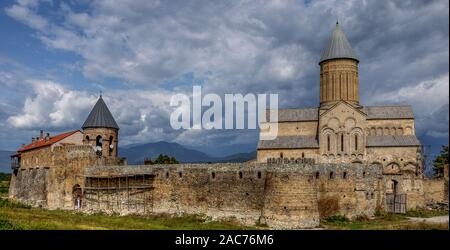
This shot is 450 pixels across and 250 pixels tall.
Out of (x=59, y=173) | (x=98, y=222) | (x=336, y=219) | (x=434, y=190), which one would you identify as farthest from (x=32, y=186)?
(x=434, y=190)

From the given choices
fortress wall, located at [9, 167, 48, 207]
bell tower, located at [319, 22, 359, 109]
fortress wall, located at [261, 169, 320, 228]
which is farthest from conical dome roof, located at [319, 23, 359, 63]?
fortress wall, located at [9, 167, 48, 207]

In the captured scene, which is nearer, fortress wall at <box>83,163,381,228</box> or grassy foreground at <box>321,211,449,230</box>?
grassy foreground at <box>321,211,449,230</box>

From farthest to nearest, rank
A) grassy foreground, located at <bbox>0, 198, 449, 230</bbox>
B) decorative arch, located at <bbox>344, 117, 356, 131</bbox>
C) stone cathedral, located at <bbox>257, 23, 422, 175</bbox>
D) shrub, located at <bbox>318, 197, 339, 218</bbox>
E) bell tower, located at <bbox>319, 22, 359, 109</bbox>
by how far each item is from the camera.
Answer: bell tower, located at <bbox>319, 22, 359, 109</bbox>, decorative arch, located at <bbox>344, 117, 356, 131</bbox>, stone cathedral, located at <bbox>257, 23, 422, 175</bbox>, shrub, located at <bbox>318, 197, 339, 218</bbox>, grassy foreground, located at <bbox>0, 198, 449, 230</bbox>

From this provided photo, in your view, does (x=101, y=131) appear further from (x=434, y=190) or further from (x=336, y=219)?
(x=434, y=190)

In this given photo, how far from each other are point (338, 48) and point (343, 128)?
821 centimetres

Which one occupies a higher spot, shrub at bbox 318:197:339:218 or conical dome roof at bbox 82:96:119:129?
conical dome roof at bbox 82:96:119:129

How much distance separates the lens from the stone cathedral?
4075 centimetres

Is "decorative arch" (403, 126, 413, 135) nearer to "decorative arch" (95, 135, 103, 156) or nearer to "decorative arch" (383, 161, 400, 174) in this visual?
"decorative arch" (383, 161, 400, 174)

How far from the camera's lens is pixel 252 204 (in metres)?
25.4

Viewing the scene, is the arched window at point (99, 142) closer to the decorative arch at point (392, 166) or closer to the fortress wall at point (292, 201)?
the fortress wall at point (292, 201)

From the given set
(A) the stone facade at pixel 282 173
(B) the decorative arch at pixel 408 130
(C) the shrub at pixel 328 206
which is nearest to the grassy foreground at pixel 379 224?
(C) the shrub at pixel 328 206

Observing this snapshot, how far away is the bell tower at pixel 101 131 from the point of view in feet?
117

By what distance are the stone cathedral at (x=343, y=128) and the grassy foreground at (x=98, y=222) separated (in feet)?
47.6

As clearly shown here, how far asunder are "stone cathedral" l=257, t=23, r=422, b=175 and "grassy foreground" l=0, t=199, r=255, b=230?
14.5m
